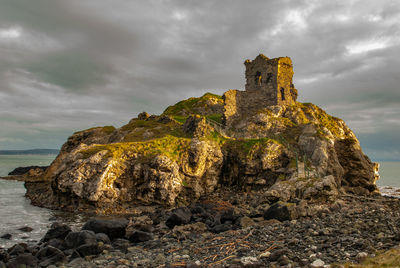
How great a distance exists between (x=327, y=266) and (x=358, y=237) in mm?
3788

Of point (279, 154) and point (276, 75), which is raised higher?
point (276, 75)

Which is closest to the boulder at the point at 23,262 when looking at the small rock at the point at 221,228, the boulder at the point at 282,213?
the small rock at the point at 221,228

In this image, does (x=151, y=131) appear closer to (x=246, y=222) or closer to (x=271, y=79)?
(x=271, y=79)

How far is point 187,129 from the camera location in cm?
3600

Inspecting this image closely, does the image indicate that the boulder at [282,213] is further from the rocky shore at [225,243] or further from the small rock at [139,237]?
the small rock at [139,237]

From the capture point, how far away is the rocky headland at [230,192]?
10.6 meters

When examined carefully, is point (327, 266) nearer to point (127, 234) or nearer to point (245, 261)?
point (245, 261)

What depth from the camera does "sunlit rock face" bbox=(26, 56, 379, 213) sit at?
2453cm

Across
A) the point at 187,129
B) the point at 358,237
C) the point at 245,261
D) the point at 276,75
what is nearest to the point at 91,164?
the point at 187,129

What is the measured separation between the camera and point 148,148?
29.4 m

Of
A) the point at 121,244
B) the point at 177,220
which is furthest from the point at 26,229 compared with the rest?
the point at 177,220

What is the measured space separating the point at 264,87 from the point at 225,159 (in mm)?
20487

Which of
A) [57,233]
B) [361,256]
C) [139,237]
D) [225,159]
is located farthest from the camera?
[225,159]

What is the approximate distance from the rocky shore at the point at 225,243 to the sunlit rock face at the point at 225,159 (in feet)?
22.3
